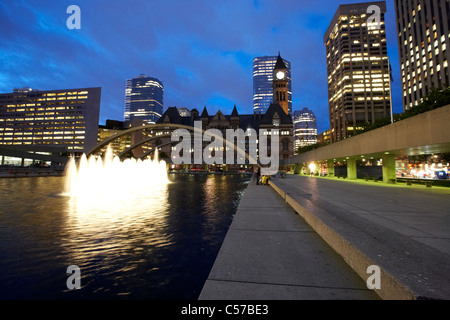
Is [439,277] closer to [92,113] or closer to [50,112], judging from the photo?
[92,113]

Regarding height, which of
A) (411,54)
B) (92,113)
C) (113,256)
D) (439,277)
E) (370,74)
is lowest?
(113,256)

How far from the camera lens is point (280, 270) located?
141 inches

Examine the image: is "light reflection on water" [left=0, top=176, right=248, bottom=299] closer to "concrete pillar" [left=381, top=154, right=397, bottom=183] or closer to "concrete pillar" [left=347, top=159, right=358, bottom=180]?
"concrete pillar" [left=381, top=154, right=397, bottom=183]

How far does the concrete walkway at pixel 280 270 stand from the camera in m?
2.88

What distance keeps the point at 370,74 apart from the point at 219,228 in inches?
6288

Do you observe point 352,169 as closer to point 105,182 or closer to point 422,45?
point 105,182

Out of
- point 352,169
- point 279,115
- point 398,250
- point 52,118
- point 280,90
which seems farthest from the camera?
point 52,118

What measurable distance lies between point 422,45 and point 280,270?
A: 121671 mm

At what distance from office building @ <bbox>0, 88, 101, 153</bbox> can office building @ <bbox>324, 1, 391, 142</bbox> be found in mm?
160285

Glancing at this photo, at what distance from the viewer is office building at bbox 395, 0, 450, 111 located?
73.7 meters

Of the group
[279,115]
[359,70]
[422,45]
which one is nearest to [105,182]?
[279,115]

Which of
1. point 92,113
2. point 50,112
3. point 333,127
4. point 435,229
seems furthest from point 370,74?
point 50,112

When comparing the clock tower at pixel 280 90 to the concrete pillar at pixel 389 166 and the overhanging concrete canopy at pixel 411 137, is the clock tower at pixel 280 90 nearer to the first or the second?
the concrete pillar at pixel 389 166

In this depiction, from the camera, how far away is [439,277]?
2438mm
